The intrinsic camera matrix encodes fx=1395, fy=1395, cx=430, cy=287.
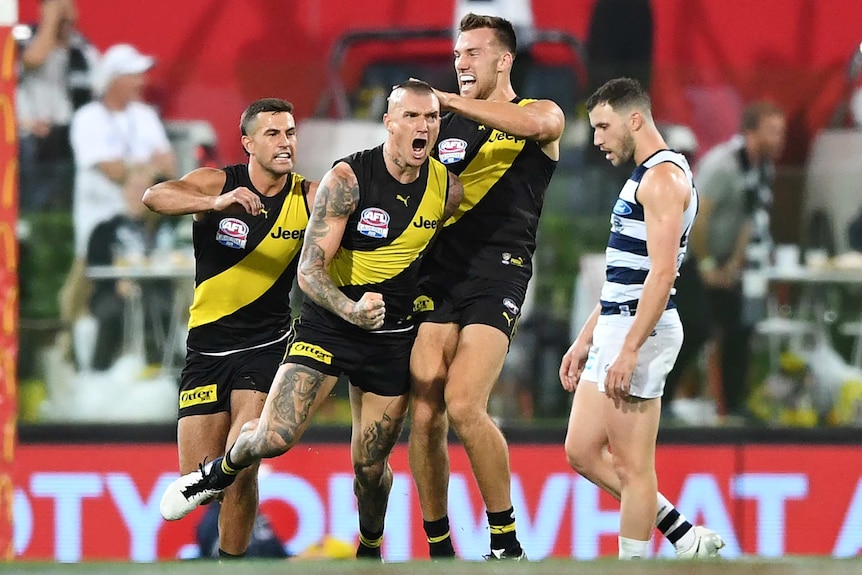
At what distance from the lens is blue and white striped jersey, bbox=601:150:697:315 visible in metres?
6.57

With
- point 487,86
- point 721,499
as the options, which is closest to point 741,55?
point 721,499

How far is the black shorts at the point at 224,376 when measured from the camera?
7.17m

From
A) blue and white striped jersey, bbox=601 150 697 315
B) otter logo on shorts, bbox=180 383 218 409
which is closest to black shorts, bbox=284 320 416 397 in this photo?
otter logo on shorts, bbox=180 383 218 409

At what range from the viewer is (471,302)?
691 centimetres

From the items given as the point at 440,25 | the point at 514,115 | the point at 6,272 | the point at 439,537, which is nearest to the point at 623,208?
the point at 514,115

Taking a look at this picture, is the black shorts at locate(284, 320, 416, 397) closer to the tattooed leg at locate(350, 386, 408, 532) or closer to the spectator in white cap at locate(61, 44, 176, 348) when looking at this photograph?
the tattooed leg at locate(350, 386, 408, 532)

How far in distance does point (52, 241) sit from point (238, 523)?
3.61 m

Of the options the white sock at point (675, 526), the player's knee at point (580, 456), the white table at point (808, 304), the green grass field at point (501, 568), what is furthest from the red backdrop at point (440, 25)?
the green grass field at point (501, 568)

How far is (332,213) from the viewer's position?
Result: 6.50 metres

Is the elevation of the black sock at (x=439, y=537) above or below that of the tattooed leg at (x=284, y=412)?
below

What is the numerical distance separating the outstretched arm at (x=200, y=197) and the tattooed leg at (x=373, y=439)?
3.59 feet

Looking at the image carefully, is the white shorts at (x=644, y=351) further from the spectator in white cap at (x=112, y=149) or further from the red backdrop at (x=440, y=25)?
the spectator in white cap at (x=112, y=149)

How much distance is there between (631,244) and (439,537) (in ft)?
5.84

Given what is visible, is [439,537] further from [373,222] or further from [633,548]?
[373,222]
